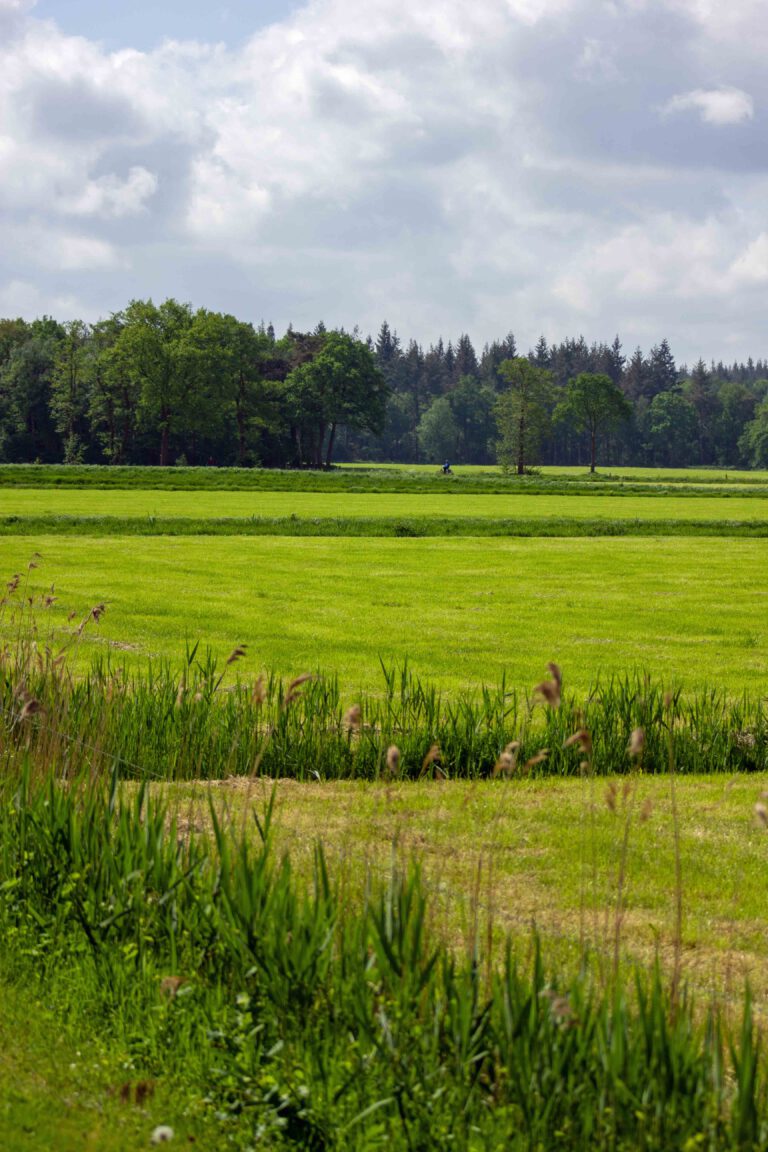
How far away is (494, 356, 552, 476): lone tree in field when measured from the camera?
113 metres

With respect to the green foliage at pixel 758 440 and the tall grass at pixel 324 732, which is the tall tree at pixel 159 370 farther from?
the tall grass at pixel 324 732

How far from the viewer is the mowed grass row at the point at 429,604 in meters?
15.0

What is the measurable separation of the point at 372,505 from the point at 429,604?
31983mm

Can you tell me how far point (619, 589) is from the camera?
938 inches

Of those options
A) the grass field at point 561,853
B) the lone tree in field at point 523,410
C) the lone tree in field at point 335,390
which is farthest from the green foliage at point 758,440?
the grass field at point 561,853

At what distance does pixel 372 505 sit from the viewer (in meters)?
52.8

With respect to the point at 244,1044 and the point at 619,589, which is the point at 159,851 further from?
the point at 619,589

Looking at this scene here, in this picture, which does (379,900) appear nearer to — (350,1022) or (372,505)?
(350,1022)

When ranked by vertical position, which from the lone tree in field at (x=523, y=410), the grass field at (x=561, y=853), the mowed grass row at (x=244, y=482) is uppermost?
the lone tree in field at (x=523, y=410)

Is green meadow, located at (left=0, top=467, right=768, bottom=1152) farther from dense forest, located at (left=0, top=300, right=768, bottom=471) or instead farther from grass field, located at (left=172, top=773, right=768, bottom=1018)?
dense forest, located at (left=0, top=300, right=768, bottom=471)

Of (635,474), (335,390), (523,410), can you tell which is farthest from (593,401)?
(335,390)

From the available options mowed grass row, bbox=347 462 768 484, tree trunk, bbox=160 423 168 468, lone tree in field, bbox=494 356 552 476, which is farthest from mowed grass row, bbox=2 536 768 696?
lone tree in field, bbox=494 356 552 476

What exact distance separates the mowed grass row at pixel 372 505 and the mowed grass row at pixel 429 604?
10.9 meters

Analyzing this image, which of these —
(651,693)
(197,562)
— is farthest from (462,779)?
(197,562)
